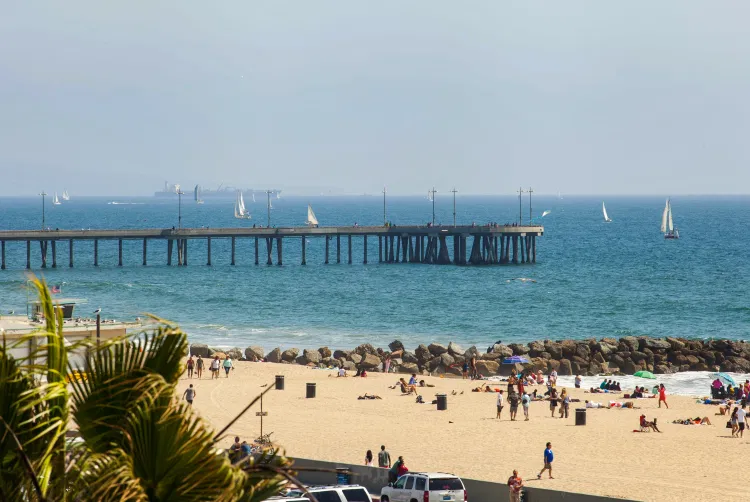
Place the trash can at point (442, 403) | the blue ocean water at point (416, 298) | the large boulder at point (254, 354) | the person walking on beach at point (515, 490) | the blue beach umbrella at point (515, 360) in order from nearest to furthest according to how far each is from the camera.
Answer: the person walking on beach at point (515, 490) → the trash can at point (442, 403) → the blue beach umbrella at point (515, 360) → the large boulder at point (254, 354) → the blue ocean water at point (416, 298)

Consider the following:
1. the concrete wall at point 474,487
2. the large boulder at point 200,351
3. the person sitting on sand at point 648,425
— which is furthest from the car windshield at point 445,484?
the large boulder at point 200,351

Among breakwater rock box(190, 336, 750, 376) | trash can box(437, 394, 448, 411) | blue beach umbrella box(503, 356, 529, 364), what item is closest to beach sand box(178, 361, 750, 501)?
trash can box(437, 394, 448, 411)

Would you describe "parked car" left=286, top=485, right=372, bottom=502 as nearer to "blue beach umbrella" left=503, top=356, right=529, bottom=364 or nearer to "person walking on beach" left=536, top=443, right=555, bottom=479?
"person walking on beach" left=536, top=443, right=555, bottom=479

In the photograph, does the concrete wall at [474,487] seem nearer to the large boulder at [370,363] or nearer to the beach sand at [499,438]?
the beach sand at [499,438]

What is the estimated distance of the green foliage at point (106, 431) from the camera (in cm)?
423

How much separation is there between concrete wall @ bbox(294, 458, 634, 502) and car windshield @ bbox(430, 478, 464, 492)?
0.77 metres

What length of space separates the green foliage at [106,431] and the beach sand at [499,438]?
1778cm

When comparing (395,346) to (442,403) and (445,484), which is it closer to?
(442,403)

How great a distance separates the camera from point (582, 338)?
61.5 meters

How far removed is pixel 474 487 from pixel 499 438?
9.03 m

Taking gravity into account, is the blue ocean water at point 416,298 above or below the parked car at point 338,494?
below

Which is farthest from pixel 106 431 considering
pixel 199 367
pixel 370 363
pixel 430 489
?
pixel 370 363

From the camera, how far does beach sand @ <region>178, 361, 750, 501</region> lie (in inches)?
911

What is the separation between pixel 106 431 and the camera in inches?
175
